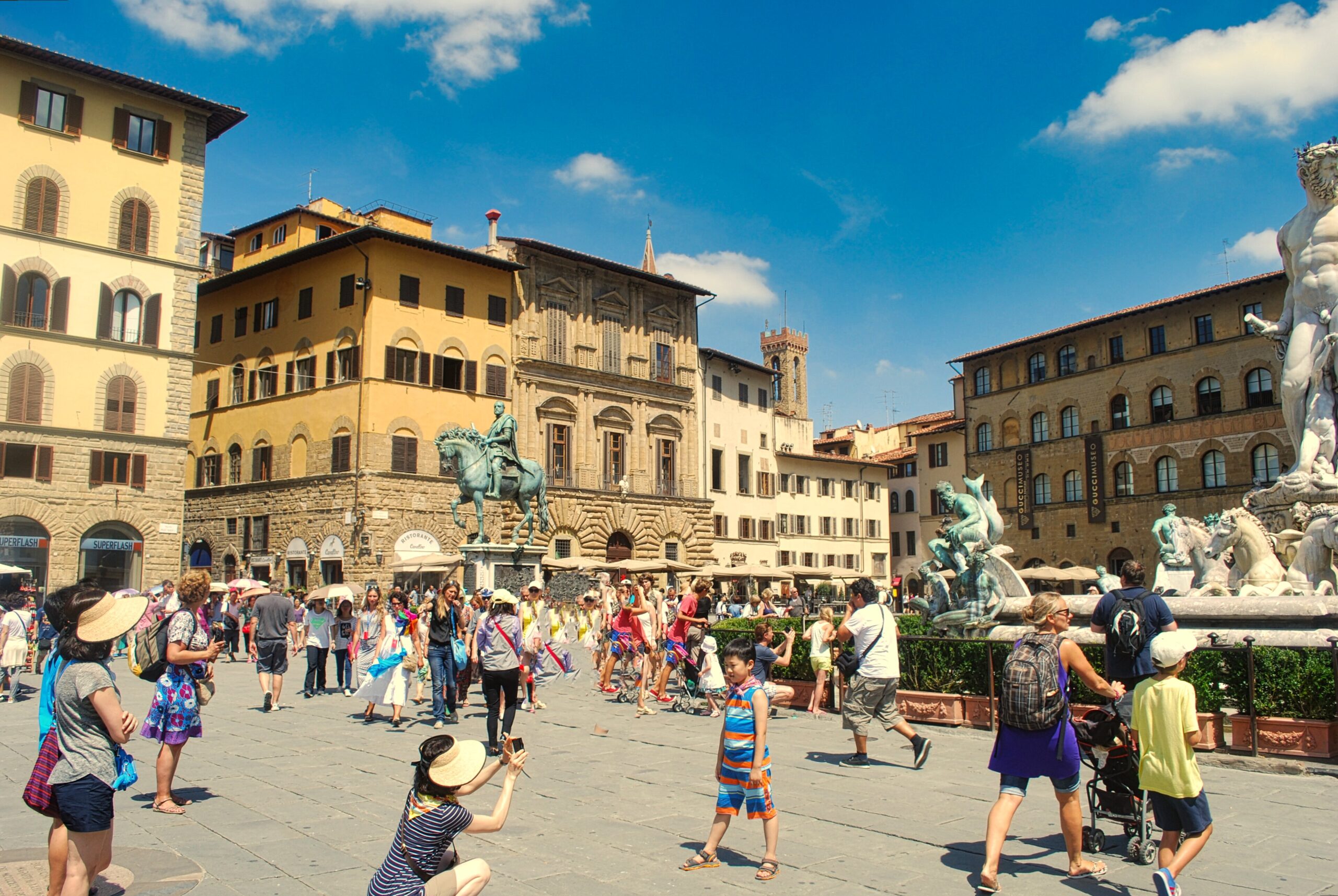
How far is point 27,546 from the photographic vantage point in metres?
29.4

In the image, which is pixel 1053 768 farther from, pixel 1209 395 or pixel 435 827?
pixel 1209 395

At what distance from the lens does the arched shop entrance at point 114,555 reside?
30500 millimetres

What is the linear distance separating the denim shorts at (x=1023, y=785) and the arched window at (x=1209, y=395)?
44996 millimetres

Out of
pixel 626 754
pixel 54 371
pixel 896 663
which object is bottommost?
pixel 626 754

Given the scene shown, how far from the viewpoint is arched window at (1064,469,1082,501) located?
5047 centimetres

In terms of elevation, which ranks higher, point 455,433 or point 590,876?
point 455,433

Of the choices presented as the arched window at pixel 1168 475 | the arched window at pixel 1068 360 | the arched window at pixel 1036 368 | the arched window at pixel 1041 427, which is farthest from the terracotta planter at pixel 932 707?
the arched window at pixel 1036 368

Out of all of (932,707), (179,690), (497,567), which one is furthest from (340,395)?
(179,690)

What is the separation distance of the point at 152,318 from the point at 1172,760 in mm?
33477

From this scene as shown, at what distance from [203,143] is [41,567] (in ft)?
47.3

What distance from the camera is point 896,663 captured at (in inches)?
358

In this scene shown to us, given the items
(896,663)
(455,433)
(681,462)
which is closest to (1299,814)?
(896,663)

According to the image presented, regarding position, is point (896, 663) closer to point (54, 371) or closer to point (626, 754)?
point (626, 754)

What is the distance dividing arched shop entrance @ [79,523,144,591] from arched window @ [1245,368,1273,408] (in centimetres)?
4267
